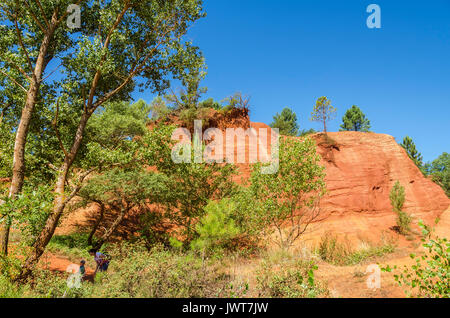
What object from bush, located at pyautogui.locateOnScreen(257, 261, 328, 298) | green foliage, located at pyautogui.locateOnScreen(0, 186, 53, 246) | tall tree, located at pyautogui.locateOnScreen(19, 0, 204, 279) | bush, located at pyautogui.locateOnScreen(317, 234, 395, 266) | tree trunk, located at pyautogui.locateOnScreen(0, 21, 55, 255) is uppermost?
tall tree, located at pyautogui.locateOnScreen(19, 0, 204, 279)

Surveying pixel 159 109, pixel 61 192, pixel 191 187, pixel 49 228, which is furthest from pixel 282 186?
pixel 159 109

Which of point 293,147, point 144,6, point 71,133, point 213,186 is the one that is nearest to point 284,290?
point 293,147

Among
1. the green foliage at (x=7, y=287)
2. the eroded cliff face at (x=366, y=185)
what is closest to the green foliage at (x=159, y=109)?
the eroded cliff face at (x=366, y=185)

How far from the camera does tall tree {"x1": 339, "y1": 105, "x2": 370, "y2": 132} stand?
44453 mm

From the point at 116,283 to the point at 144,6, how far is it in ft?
36.0

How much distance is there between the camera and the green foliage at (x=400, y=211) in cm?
2309

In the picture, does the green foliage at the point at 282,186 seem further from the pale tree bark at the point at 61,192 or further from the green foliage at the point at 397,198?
the green foliage at the point at 397,198

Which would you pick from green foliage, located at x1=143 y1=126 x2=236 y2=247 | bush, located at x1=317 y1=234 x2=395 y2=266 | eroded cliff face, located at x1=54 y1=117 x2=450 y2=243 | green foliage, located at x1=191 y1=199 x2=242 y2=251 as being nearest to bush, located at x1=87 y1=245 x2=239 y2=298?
green foliage, located at x1=191 y1=199 x2=242 y2=251

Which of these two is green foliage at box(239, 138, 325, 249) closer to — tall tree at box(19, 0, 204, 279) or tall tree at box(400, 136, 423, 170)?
tall tree at box(19, 0, 204, 279)

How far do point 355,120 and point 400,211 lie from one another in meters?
25.0

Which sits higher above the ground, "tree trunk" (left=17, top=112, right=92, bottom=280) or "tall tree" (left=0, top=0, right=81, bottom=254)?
"tall tree" (left=0, top=0, right=81, bottom=254)

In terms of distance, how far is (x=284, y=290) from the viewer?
723 centimetres

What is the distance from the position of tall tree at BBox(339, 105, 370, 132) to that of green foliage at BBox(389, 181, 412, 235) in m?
22.5
